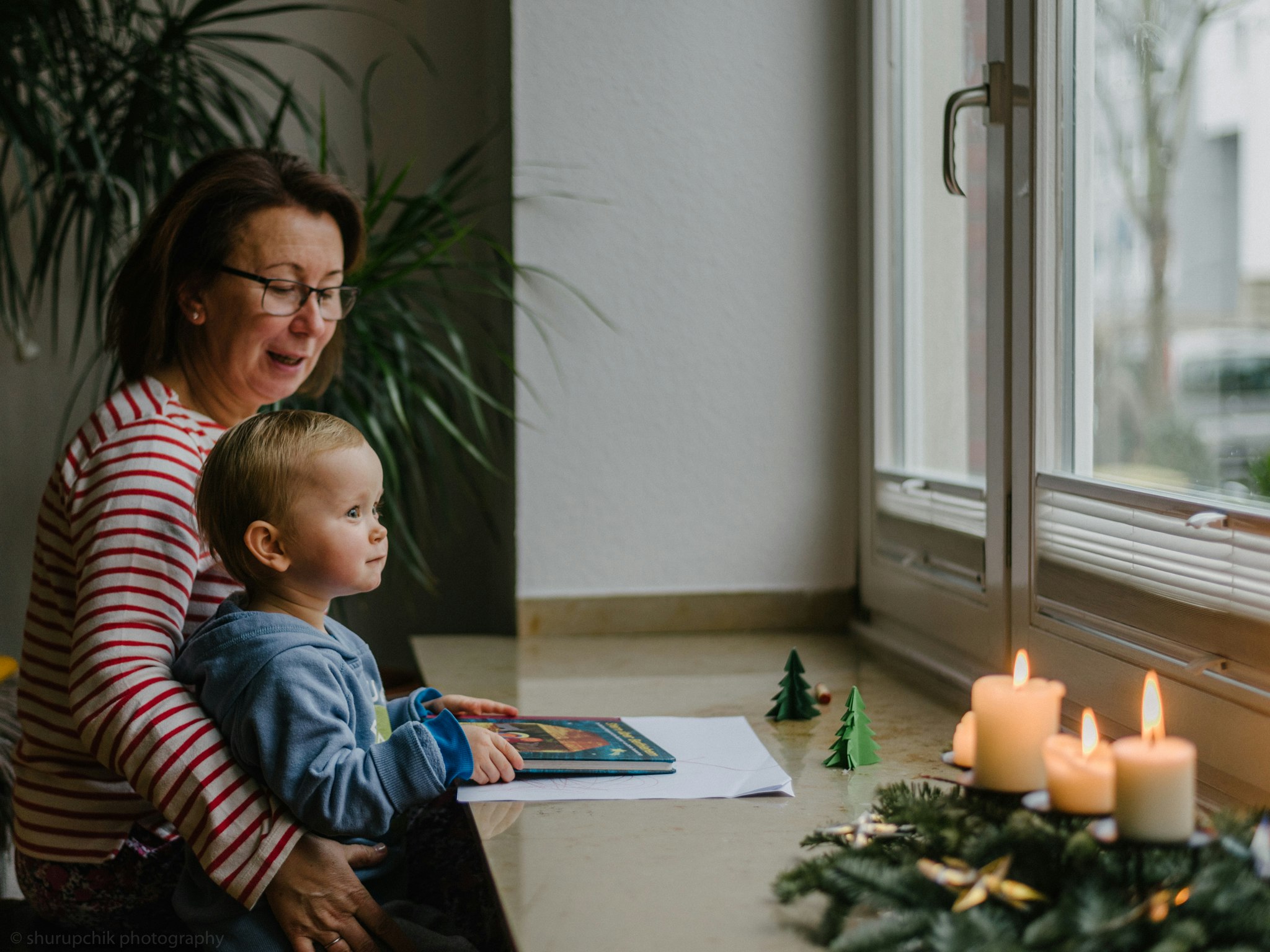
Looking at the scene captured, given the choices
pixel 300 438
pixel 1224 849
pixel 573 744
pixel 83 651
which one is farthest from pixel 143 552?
pixel 1224 849

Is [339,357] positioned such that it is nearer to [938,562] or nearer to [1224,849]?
[938,562]

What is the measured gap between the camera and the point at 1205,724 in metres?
1.05

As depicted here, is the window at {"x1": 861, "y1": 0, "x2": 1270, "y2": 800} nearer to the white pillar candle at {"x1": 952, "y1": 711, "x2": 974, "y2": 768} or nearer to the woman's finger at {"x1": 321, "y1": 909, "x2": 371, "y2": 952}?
the white pillar candle at {"x1": 952, "y1": 711, "x2": 974, "y2": 768}

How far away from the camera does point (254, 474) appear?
107cm

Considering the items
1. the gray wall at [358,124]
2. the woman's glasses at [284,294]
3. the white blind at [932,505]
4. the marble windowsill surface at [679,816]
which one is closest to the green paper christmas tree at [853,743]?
the marble windowsill surface at [679,816]

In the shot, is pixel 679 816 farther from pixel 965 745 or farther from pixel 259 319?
pixel 259 319

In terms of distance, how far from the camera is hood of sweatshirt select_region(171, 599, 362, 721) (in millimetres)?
1048

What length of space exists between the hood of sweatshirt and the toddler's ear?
0.16 ft

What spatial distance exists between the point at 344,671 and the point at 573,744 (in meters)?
0.26

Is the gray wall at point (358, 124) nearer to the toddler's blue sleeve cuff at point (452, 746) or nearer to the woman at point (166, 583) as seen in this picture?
the woman at point (166, 583)

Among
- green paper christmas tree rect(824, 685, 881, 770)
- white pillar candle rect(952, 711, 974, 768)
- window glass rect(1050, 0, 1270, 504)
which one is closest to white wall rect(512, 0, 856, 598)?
window glass rect(1050, 0, 1270, 504)

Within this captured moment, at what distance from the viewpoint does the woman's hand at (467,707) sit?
1310 mm

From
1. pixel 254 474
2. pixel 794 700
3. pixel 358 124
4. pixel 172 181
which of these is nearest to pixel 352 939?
pixel 254 474

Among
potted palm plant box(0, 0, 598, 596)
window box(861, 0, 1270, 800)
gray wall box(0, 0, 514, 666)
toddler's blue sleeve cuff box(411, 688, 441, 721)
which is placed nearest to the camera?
window box(861, 0, 1270, 800)
